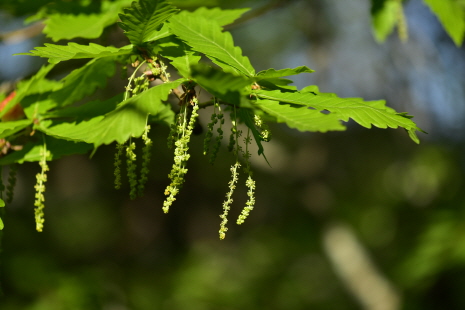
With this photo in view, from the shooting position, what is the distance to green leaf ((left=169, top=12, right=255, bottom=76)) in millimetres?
1005

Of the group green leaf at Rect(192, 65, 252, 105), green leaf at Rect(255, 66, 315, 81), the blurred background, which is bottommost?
the blurred background

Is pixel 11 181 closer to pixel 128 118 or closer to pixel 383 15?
pixel 128 118

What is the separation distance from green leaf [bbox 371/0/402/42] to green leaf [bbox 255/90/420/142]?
40.2 inches

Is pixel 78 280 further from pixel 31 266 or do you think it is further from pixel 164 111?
pixel 164 111

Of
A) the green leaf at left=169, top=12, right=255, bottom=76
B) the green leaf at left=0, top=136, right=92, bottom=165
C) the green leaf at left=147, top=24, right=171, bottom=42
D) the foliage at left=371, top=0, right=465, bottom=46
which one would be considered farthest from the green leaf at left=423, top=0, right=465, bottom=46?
the green leaf at left=0, top=136, right=92, bottom=165

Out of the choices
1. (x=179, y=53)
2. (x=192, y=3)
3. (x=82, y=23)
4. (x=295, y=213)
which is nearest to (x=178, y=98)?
(x=179, y=53)

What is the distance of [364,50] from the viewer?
19.8 feet

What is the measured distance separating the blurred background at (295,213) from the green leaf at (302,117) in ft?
3.79

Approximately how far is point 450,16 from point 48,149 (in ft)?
4.96

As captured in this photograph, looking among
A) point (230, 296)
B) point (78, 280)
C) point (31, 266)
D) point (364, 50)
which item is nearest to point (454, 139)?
point (364, 50)

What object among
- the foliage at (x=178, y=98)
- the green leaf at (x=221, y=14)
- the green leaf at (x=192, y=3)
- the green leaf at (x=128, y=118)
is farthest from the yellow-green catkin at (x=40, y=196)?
the green leaf at (x=192, y=3)

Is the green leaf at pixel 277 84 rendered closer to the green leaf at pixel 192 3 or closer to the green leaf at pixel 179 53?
the green leaf at pixel 179 53

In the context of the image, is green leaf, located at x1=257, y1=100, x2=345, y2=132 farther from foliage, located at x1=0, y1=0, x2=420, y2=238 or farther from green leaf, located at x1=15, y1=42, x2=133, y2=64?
green leaf, located at x1=15, y1=42, x2=133, y2=64

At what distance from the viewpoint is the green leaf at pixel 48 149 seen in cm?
125
